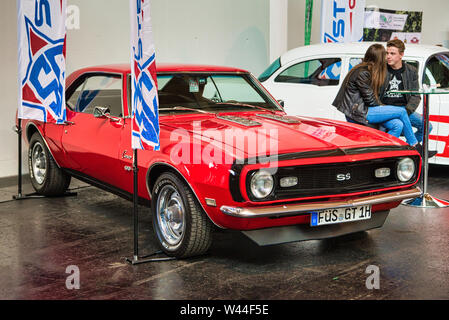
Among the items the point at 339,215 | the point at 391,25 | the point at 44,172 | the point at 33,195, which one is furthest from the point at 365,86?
the point at 391,25

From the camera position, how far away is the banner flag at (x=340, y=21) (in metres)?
10.1

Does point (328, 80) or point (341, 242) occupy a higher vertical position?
point (328, 80)

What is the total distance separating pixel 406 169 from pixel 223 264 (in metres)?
1.58

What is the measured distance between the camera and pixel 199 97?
5684 millimetres

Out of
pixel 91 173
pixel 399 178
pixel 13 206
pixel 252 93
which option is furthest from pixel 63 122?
pixel 399 178

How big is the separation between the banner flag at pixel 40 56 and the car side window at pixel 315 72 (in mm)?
3393

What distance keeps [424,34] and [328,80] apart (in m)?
9.38

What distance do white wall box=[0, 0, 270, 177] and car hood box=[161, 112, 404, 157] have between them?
13.0 feet

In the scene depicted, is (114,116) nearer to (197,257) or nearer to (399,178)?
(197,257)

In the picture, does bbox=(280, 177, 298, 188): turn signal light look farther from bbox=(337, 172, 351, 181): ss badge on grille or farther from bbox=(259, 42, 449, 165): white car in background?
bbox=(259, 42, 449, 165): white car in background

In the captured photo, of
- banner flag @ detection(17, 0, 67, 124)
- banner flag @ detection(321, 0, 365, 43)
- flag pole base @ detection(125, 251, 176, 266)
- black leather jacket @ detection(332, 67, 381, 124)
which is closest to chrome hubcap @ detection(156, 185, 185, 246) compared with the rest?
flag pole base @ detection(125, 251, 176, 266)

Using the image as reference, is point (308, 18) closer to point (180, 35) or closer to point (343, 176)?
point (180, 35)

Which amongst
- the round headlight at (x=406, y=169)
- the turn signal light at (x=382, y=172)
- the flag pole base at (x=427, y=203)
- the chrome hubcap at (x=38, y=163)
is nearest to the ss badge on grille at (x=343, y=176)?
the turn signal light at (x=382, y=172)
